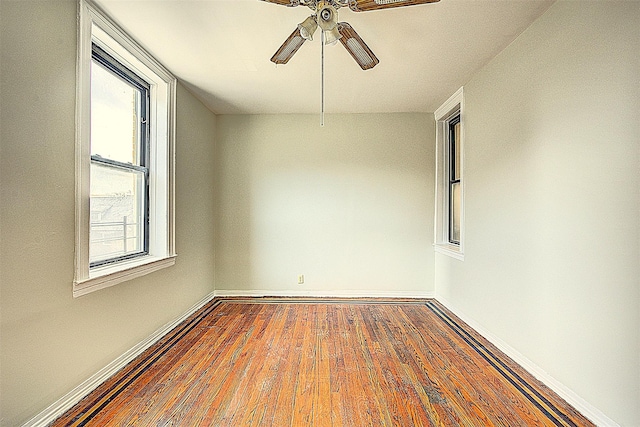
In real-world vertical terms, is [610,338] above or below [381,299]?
above

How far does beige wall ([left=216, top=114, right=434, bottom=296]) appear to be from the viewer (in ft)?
17.0

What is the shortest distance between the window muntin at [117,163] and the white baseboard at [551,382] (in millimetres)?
3227

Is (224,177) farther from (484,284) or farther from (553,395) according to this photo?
(553,395)

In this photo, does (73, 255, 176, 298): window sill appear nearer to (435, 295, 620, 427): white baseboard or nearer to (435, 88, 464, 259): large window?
(435, 295, 620, 427): white baseboard

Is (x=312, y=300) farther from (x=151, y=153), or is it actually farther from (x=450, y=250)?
(x=151, y=153)

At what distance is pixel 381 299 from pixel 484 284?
1.74 metres

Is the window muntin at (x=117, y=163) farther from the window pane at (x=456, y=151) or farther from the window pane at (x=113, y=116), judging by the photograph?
the window pane at (x=456, y=151)

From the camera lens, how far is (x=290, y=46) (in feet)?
8.09

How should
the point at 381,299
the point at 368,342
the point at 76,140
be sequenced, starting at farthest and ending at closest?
the point at 381,299
the point at 368,342
the point at 76,140

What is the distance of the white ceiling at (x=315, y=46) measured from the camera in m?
2.54

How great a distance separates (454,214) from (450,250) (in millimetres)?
651

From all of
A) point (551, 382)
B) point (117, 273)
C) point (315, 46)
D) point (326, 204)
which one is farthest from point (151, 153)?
point (551, 382)

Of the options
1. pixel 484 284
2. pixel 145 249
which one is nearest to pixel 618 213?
pixel 484 284

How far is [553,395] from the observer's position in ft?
7.94
